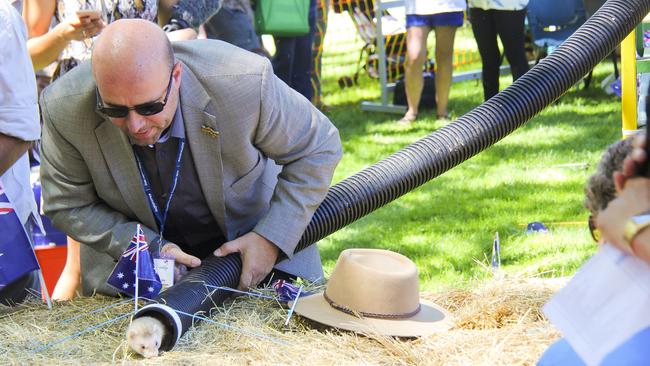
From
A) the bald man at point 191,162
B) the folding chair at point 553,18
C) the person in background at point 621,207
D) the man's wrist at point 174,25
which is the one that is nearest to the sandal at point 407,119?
the folding chair at point 553,18

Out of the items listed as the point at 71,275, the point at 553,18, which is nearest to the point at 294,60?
the point at 553,18

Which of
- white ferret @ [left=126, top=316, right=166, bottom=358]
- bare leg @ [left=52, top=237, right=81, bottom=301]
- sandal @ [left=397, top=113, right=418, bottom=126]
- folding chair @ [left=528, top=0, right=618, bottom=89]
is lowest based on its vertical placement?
sandal @ [left=397, top=113, right=418, bottom=126]

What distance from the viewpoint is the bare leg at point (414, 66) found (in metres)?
8.54

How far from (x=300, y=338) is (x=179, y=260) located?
0.66m

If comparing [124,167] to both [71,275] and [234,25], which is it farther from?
[234,25]

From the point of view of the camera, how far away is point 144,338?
117 inches

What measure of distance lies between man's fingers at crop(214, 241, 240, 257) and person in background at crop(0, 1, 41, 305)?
72 centimetres

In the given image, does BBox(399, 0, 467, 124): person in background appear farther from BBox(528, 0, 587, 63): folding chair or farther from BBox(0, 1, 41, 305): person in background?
BBox(0, 1, 41, 305): person in background

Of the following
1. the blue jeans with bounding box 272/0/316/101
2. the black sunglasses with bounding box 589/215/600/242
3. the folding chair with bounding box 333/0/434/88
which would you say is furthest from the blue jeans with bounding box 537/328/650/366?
the folding chair with bounding box 333/0/434/88

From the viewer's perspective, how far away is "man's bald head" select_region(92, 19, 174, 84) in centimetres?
326

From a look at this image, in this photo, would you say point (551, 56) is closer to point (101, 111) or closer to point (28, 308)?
point (101, 111)

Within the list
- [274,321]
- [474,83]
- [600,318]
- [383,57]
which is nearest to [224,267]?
[274,321]

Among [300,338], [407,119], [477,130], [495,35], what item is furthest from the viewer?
[407,119]

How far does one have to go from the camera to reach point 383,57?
32.3 ft
